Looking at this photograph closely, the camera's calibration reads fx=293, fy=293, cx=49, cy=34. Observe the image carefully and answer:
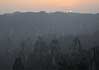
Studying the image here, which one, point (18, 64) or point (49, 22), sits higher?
point (49, 22)

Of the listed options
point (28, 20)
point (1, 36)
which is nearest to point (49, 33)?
point (28, 20)

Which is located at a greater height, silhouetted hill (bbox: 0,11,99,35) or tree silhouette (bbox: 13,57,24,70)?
silhouetted hill (bbox: 0,11,99,35)

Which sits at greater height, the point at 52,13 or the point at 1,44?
the point at 52,13

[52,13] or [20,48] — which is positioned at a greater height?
[52,13]

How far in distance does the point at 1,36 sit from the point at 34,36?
2.46 feet

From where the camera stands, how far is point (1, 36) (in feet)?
21.6

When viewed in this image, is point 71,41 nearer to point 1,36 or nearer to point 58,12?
point 58,12

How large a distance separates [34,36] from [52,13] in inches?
28.8

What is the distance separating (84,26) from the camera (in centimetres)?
658

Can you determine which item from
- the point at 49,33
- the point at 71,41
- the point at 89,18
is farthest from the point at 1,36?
the point at 89,18

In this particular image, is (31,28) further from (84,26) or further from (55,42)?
(84,26)

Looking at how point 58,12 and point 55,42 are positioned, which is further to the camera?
point 58,12

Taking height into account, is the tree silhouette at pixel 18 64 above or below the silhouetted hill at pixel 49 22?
below

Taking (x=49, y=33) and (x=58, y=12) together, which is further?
(x=58, y=12)
